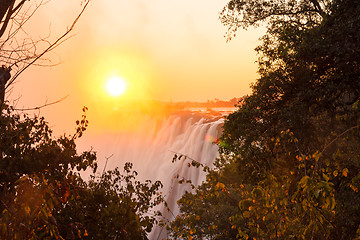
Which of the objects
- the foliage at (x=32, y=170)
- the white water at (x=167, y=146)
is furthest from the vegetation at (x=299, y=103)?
the white water at (x=167, y=146)

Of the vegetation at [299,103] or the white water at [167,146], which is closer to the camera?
the vegetation at [299,103]

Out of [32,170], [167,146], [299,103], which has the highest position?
[167,146]

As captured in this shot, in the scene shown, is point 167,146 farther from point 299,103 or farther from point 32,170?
point 32,170

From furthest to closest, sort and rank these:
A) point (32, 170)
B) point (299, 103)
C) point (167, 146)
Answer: point (167, 146)
point (299, 103)
point (32, 170)

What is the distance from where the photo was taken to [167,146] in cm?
6788

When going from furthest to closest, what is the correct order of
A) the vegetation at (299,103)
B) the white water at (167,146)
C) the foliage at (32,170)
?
the white water at (167,146) → the vegetation at (299,103) → the foliage at (32,170)

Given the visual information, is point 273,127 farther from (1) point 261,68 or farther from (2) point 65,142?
(2) point 65,142

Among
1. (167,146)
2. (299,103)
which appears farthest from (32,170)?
(167,146)

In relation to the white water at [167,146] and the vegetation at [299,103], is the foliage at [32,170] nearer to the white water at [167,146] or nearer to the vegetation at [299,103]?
the vegetation at [299,103]

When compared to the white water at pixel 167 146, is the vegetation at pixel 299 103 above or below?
below

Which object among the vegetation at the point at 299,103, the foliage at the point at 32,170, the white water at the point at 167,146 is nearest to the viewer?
the foliage at the point at 32,170

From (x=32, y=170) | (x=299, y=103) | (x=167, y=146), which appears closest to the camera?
(x=32, y=170)

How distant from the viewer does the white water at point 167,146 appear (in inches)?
1904

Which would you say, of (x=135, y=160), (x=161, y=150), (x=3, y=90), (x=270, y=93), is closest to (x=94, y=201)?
(x=3, y=90)
